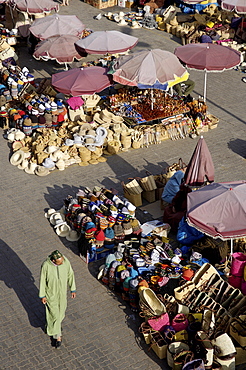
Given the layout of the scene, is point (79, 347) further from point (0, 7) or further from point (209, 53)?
point (0, 7)

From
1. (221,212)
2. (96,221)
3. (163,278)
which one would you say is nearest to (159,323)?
(163,278)

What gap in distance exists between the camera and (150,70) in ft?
56.4

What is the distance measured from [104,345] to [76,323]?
0.82m

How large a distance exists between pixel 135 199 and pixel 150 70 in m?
4.72

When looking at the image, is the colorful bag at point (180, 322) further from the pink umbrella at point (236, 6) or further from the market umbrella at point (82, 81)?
the pink umbrella at point (236, 6)

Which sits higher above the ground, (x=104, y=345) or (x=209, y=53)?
(x=209, y=53)

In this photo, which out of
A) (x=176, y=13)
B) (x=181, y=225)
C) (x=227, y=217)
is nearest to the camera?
(x=227, y=217)

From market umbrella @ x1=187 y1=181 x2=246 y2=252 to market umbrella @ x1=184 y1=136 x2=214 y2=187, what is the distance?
1224 millimetres

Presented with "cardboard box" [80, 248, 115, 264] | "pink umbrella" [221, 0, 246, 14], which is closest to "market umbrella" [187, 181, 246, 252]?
"cardboard box" [80, 248, 115, 264]

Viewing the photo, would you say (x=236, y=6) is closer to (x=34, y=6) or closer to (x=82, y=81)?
(x=34, y=6)

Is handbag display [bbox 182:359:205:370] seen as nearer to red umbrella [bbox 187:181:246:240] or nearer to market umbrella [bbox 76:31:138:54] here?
red umbrella [bbox 187:181:246:240]

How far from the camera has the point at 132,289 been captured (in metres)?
11.1

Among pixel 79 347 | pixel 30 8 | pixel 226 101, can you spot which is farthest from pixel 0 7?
pixel 79 347

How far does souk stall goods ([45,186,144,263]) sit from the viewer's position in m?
12.5
